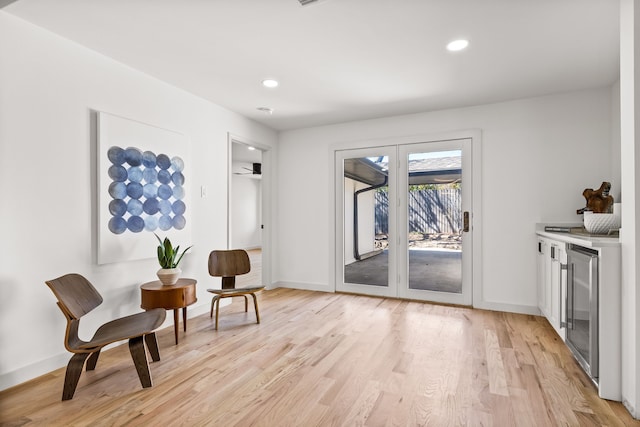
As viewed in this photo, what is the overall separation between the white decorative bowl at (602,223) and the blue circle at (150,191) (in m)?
3.66

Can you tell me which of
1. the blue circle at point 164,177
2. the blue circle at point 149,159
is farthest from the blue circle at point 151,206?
the blue circle at point 149,159

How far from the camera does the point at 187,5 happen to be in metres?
2.06

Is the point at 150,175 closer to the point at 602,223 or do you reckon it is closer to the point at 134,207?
the point at 134,207

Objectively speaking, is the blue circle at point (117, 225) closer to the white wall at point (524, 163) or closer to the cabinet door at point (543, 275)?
the white wall at point (524, 163)

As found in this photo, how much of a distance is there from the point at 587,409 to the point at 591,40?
2563 millimetres

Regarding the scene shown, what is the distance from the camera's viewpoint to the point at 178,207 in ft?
11.0

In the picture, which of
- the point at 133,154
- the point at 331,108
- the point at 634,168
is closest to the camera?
the point at 634,168

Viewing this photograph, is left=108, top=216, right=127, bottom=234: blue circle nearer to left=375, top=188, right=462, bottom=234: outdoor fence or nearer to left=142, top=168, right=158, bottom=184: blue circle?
left=142, top=168, right=158, bottom=184: blue circle

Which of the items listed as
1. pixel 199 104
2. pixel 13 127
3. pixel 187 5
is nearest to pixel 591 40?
pixel 187 5

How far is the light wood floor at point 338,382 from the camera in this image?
183cm

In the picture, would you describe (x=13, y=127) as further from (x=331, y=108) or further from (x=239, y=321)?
(x=331, y=108)

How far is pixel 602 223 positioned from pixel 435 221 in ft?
6.08

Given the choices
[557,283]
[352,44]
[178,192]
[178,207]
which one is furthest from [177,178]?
[557,283]

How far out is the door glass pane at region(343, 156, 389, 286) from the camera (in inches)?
176
